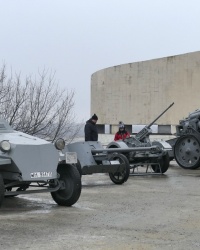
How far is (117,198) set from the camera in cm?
987

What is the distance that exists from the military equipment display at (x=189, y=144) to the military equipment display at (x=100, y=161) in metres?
4.54

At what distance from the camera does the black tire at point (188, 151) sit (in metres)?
16.6

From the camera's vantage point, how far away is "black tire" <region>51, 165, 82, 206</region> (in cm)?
Answer: 866

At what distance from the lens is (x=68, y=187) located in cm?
874

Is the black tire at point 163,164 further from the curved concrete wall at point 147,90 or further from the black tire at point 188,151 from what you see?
the curved concrete wall at point 147,90

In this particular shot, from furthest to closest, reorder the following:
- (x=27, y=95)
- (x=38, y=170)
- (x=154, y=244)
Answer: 1. (x=27, y=95)
2. (x=38, y=170)
3. (x=154, y=244)

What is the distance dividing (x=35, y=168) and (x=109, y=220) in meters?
1.38

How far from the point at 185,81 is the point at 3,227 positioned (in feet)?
141

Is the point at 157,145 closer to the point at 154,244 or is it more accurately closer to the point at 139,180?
the point at 139,180

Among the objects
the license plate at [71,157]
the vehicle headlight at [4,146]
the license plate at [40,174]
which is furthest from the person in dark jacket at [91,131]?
the vehicle headlight at [4,146]

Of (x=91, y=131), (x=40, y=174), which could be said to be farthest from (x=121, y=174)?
(x=40, y=174)

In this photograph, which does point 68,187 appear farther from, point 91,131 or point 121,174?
point 91,131

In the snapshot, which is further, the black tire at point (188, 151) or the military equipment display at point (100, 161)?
the black tire at point (188, 151)

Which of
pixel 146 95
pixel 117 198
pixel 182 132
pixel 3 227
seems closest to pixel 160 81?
pixel 146 95
